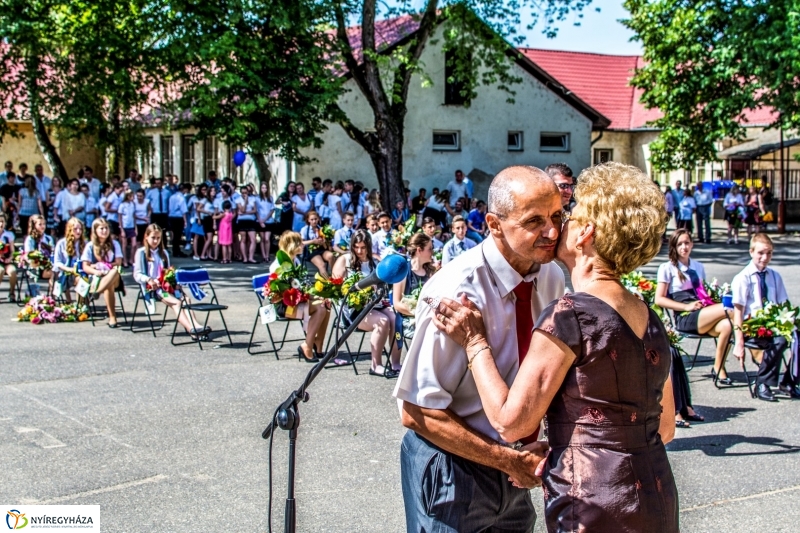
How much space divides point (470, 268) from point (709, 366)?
26.1 ft

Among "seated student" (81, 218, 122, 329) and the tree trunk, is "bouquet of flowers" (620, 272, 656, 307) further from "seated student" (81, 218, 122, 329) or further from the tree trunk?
the tree trunk

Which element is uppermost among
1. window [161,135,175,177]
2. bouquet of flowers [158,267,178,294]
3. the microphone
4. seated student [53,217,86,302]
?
window [161,135,175,177]

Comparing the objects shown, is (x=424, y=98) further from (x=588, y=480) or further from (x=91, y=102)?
(x=588, y=480)

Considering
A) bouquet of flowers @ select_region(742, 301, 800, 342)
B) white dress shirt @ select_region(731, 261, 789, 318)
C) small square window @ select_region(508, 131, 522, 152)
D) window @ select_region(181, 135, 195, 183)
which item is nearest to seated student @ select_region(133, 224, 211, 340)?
white dress shirt @ select_region(731, 261, 789, 318)

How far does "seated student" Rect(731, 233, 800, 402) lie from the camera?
8.68 meters

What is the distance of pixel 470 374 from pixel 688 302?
23.5ft

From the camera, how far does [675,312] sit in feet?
31.7

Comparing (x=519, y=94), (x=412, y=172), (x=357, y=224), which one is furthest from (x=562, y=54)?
(x=357, y=224)

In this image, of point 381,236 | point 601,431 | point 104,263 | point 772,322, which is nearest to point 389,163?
point 381,236

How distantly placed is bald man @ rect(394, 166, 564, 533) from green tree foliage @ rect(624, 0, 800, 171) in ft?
75.0

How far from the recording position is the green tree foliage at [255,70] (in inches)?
803

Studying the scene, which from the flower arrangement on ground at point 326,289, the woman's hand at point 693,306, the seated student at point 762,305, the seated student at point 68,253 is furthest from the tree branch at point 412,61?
the seated student at point 762,305

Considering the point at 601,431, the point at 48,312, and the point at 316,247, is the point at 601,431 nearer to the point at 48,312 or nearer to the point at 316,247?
the point at 48,312

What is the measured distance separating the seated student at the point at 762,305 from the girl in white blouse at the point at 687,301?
355 millimetres
